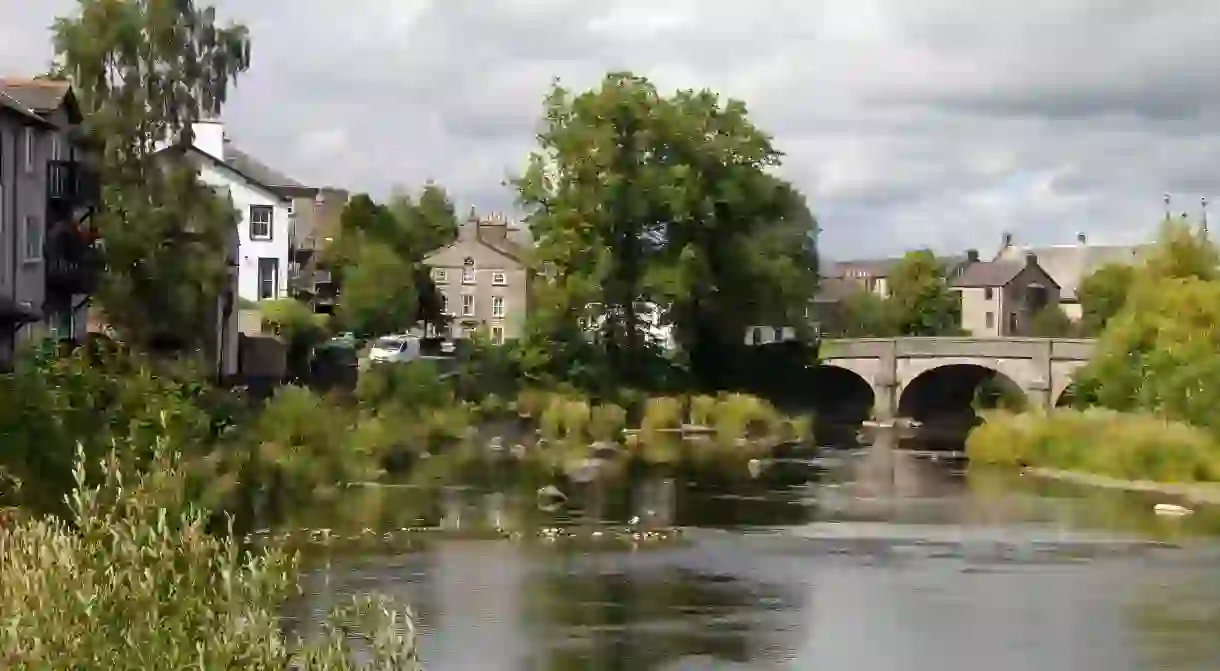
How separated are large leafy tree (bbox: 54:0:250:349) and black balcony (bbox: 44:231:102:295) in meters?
0.50

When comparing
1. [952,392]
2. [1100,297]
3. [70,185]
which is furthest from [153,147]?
[1100,297]

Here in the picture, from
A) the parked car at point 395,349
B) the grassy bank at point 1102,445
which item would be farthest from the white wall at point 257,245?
the grassy bank at point 1102,445

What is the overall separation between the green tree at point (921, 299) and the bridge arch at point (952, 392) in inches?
1229

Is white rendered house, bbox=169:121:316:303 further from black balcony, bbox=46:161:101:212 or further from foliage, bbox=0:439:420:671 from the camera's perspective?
foliage, bbox=0:439:420:671

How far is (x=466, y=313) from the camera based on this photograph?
104 metres

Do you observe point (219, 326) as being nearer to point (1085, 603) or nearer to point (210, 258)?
point (210, 258)

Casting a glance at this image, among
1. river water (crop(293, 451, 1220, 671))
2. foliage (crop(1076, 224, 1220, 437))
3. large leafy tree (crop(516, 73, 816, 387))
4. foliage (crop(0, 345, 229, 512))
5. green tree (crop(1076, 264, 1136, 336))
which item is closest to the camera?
river water (crop(293, 451, 1220, 671))

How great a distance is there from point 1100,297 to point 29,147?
77.2 metres

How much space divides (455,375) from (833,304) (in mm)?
69244

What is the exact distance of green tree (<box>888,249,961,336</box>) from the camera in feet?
390

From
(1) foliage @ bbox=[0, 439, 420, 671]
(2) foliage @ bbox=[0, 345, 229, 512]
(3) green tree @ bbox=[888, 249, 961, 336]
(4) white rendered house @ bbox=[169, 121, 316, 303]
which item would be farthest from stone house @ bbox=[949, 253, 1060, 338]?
(1) foliage @ bbox=[0, 439, 420, 671]

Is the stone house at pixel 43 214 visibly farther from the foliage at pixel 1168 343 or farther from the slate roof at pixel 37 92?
the foliage at pixel 1168 343

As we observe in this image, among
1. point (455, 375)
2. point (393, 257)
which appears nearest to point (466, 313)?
point (393, 257)

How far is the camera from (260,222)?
248 feet
